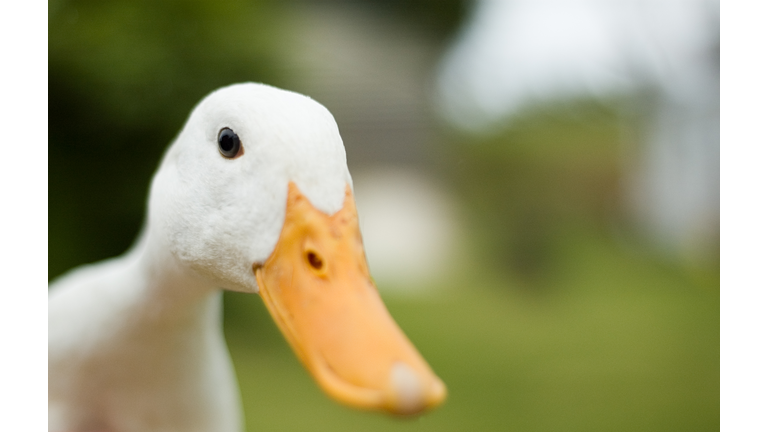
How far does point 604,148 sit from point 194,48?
143 cm

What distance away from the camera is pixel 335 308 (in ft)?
0.91

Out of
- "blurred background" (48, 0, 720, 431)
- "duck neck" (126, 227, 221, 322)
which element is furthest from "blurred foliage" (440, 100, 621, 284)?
"duck neck" (126, 227, 221, 322)

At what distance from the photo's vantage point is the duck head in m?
0.25

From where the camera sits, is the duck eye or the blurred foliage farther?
the blurred foliage

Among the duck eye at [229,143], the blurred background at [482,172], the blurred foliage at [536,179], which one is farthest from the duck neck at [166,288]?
the blurred foliage at [536,179]

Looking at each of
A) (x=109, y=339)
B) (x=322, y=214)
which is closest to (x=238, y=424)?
(x=109, y=339)

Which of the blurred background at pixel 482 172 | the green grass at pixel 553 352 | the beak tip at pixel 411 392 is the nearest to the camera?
the beak tip at pixel 411 392

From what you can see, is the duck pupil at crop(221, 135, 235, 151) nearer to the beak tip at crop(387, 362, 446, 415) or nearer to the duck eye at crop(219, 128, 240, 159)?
the duck eye at crop(219, 128, 240, 159)

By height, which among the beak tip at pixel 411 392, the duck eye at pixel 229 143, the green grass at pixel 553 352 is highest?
the duck eye at pixel 229 143

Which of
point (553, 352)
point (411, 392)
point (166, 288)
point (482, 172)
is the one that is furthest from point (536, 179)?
point (411, 392)

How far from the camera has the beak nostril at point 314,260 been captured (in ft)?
0.94

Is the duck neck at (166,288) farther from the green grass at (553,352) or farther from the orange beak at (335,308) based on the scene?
the green grass at (553,352)
